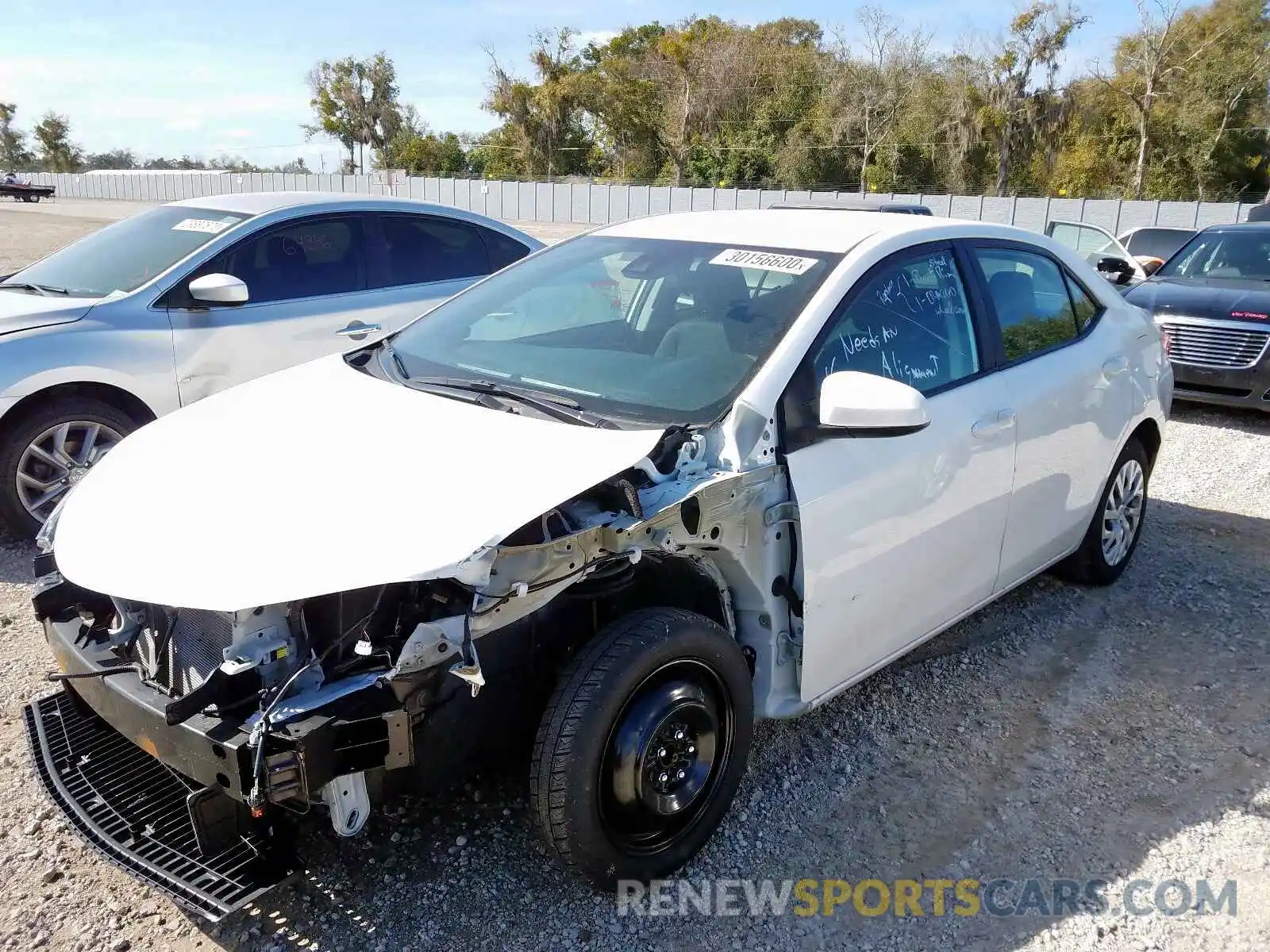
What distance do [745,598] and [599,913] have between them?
3.10 ft

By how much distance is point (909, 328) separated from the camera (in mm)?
3355

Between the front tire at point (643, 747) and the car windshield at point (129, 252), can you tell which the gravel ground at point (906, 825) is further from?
the car windshield at point (129, 252)

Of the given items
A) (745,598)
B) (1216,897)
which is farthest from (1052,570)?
(745,598)

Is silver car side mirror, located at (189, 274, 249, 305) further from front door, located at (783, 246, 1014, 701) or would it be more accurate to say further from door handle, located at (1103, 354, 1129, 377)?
door handle, located at (1103, 354, 1129, 377)

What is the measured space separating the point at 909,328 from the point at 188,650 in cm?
241

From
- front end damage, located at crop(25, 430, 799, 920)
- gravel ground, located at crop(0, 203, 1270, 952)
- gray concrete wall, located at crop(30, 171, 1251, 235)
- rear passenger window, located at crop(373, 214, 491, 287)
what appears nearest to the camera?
front end damage, located at crop(25, 430, 799, 920)

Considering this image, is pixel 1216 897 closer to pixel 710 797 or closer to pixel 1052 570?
pixel 710 797

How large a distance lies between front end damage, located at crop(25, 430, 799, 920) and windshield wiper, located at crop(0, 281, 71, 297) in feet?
11.3

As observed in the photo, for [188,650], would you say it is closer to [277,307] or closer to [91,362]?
[91,362]

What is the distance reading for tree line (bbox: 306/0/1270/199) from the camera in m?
43.9

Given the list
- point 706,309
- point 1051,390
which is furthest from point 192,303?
point 1051,390

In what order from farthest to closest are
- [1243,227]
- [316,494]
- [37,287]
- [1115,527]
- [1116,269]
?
[1243,227] → [1116,269] → [37,287] → [1115,527] → [316,494]

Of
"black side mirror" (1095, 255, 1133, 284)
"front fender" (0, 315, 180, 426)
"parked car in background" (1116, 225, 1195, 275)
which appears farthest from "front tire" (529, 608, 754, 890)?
"parked car in background" (1116, 225, 1195, 275)

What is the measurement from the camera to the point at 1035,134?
48.9 metres
